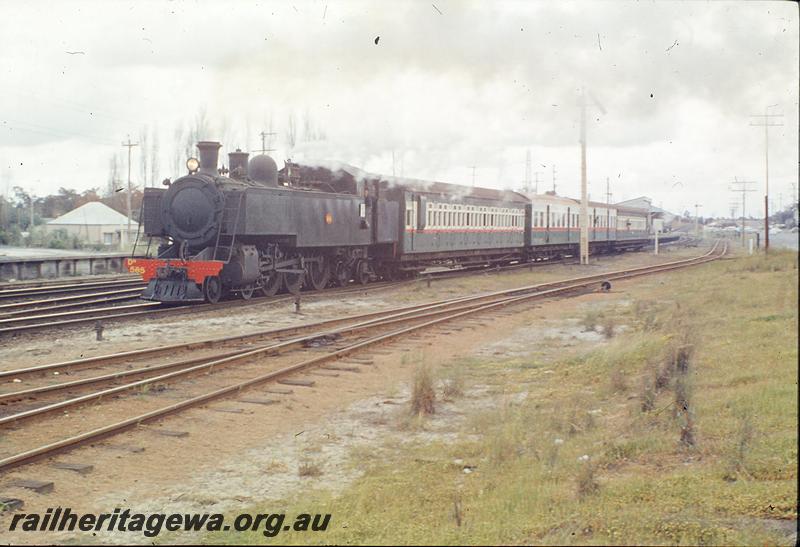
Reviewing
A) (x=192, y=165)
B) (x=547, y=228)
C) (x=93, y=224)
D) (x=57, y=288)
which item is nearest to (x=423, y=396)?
(x=192, y=165)

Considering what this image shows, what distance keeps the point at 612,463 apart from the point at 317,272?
49.8 feet

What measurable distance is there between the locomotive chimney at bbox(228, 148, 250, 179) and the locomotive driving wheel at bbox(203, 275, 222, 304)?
2725 mm

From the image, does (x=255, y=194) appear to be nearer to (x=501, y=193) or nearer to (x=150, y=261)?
(x=150, y=261)

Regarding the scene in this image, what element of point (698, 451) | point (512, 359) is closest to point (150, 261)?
point (512, 359)

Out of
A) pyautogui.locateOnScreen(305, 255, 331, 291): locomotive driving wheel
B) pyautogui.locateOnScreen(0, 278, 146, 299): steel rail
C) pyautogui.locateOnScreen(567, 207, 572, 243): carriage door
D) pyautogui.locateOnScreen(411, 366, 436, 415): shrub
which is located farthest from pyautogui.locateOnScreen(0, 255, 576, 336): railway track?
pyautogui.locateOnScreen(567, 207, 572, 243): carriage door

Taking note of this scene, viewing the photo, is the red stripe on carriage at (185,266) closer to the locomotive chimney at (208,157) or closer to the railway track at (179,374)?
the locomotive chimney at (208,157)

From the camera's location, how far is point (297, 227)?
17938mm

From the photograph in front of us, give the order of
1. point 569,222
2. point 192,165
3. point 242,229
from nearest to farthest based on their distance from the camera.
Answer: point 242,229 < point 192,165 < point 569,222

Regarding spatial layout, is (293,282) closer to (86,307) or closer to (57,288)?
(86,307)

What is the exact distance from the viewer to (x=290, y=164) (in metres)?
19.1

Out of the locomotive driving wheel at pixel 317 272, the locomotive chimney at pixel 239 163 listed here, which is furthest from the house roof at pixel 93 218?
the locomotive chimney at pixel 239 163

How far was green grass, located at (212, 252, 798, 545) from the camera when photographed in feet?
14.0

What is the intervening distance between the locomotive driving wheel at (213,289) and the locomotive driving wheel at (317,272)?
329 cm

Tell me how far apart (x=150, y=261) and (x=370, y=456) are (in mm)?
11121
